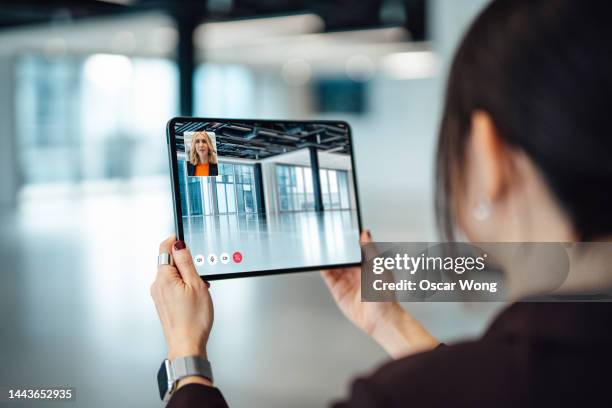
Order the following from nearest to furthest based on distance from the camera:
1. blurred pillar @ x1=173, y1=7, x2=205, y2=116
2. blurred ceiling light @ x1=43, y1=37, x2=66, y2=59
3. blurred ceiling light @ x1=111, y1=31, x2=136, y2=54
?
blurred pillar @ x1=173, y1=7, x2=205, y2=116 → blurred ceiling light @ x1=43, y1=37, x2=66, y2=59 → blurred ceiling light @ x1=111, y1=31, x2=136, y2=54

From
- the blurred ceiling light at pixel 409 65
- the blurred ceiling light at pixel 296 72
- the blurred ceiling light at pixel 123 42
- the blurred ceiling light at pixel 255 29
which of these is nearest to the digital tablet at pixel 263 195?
the blurred ceiling light at pixel 255 29

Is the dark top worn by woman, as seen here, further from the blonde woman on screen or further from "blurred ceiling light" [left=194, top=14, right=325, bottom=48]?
"blurred ceiling light" [left=194, top=14, right=325, bottom=48]

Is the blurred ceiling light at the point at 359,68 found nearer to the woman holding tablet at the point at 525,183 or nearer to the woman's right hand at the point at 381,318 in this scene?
the woman's right hand at the point at 381,318

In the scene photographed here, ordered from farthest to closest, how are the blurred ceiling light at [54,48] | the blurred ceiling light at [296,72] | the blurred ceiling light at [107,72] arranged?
the blurred ceiling light at [296,72]
the blurred ceiling light at [107,72]
the blurred ceiling light at [54,48]

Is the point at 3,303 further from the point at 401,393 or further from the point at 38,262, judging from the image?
the point at 401,393

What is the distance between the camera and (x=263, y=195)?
3.32ft

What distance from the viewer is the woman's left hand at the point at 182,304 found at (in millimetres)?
855

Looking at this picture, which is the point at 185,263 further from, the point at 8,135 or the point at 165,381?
the point at 8,135

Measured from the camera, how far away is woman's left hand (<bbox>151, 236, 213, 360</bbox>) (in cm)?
86

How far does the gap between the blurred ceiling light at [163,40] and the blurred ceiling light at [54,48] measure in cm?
126

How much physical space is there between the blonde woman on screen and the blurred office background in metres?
0.44

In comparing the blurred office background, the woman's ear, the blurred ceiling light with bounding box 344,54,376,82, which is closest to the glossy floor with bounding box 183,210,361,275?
the blurred office background

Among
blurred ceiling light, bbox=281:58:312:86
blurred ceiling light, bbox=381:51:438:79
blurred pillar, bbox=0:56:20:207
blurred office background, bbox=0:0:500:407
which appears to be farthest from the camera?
blurred ceiling light, bbox=281:58:312:86

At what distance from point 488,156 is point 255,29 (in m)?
9.97
